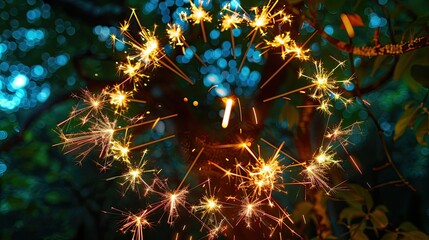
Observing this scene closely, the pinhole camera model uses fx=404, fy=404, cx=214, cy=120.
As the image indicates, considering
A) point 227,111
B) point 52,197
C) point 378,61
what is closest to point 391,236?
point 378,61

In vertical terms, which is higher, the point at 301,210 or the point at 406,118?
the point at 406,118

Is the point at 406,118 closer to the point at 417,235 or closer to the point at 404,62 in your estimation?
the point at 404,62

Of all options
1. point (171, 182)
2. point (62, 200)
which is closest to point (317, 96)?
point (171, 182)

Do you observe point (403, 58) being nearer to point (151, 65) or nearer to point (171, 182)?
point (151, 65)

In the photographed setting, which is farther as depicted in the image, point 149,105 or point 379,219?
point 149,105

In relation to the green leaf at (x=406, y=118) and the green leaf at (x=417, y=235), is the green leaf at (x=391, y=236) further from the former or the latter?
the green leaf at (x=406, y=118)

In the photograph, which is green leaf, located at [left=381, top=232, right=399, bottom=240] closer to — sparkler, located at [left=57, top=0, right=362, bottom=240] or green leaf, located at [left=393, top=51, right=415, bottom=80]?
sparkler, located at [left=57, top=0, right=362, bottom=240]
